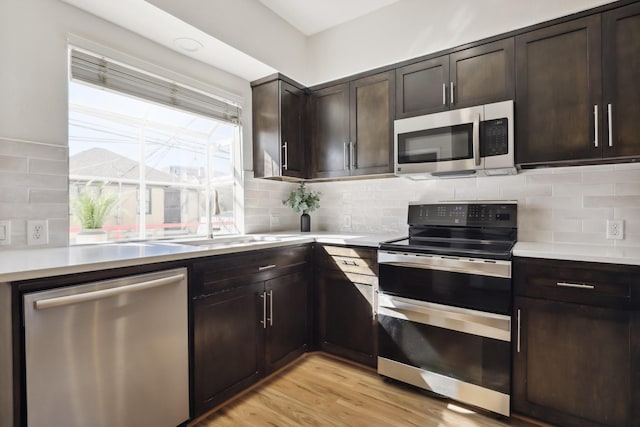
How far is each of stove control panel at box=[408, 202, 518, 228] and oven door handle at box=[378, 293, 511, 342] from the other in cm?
71

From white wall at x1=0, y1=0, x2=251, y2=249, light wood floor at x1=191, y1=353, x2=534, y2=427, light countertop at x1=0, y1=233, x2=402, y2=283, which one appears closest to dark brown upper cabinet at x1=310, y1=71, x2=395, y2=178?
light countertop at x1=0, y1=233, x2=402, y2=283

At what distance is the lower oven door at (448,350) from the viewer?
1.73m

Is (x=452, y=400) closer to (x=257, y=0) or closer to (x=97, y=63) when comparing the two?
(x=97, y=63)

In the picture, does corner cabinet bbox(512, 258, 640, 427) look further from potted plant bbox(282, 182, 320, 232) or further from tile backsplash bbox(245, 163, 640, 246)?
potted plant bbox(282, 182, 320, 232)

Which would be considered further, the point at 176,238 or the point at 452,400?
the point at 176,238

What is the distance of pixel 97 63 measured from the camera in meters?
1.93

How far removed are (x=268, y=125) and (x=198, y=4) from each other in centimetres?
98

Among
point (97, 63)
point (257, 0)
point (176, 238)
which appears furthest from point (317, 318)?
point (257, 0)

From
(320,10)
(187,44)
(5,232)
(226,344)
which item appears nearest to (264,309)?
(226,344)

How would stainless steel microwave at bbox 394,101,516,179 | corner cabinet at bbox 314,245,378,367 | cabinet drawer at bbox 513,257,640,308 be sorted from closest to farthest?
cabinet drawer at bbox 513,257,640,308 < stainless steel microwave at bbox 394,101,516,179 < corner cabinet at bbox 314,245,378,367

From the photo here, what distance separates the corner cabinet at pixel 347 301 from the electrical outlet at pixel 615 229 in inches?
55.6

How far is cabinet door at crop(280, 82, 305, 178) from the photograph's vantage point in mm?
2725

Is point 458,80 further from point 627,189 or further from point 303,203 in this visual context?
point 303,203

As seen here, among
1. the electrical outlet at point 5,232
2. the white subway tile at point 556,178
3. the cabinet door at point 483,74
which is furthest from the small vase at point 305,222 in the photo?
the electrical outlet at point 5,232
